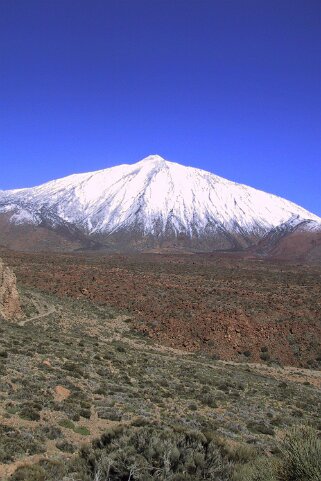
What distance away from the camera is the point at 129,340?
31094mm

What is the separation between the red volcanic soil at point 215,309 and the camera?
32594 millimetres

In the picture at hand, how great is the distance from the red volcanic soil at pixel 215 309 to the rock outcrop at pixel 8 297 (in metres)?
9.18

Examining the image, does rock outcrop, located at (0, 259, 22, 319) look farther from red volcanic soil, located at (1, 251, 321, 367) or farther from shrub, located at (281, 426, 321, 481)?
shrub, located at (281, 426, 321, 481)

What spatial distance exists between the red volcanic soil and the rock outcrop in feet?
30.1

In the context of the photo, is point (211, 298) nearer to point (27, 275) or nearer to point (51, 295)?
point (51, 295)

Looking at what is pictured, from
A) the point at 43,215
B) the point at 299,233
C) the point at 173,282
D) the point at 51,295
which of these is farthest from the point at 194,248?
the point at 51,295

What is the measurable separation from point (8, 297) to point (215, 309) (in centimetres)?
1683

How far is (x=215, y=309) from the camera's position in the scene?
125 ft

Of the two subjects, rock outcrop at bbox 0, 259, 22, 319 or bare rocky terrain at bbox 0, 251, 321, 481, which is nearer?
bare rocky terrain at bbox 0, 251, 321, 481

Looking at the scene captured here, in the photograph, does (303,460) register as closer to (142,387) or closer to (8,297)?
(142,387)

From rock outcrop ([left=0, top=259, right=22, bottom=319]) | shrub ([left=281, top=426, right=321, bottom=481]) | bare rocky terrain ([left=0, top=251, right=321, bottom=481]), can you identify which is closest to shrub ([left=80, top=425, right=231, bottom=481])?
bare rocky terrain ([left=0, top=251, right=321, bottom=481])

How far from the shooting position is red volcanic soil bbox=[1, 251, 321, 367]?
32.6 metres

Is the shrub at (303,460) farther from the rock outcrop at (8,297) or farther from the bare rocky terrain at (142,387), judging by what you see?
the rock outcrop at (8,297)

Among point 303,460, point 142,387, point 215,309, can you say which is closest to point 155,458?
point 303,460
